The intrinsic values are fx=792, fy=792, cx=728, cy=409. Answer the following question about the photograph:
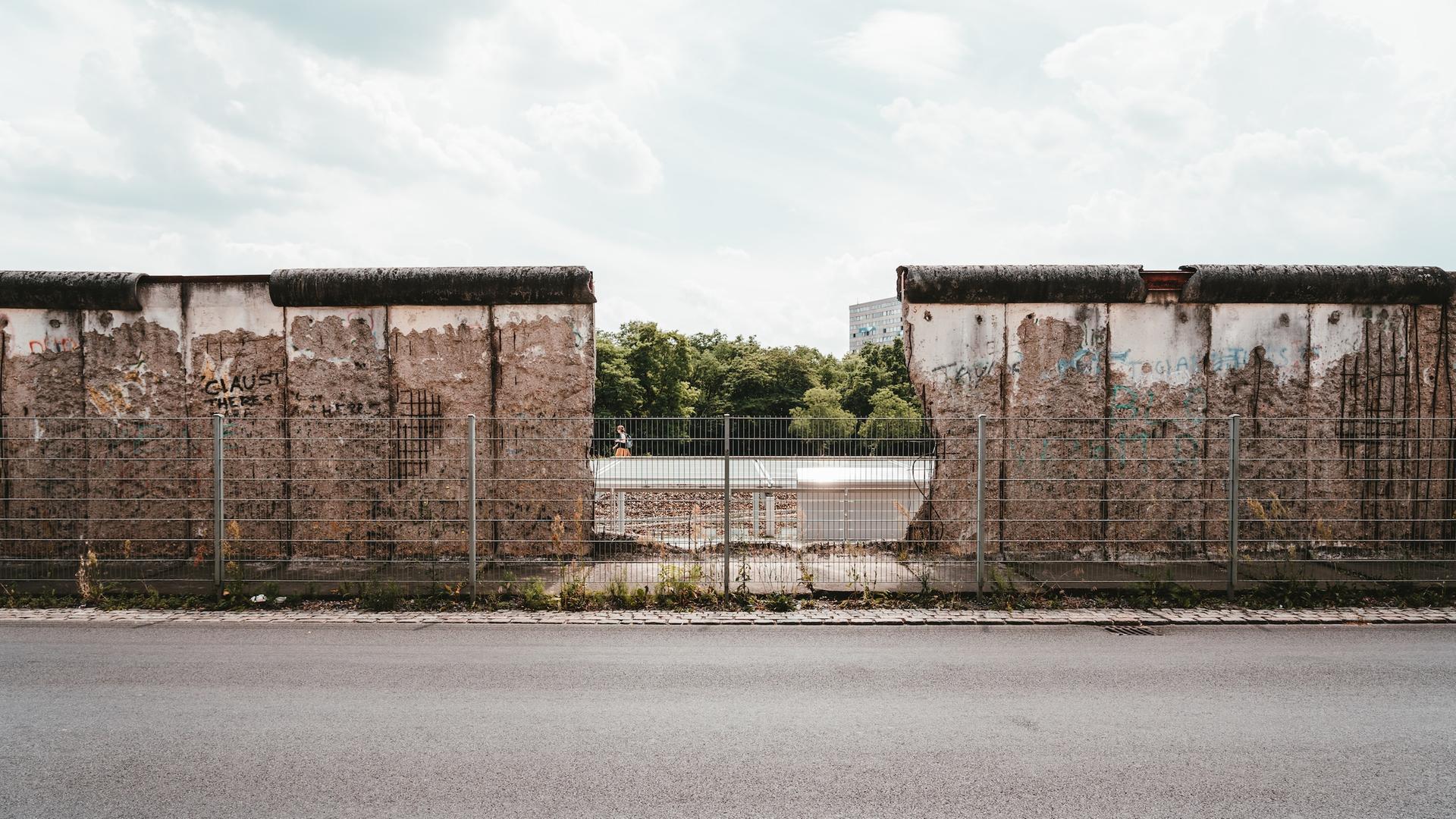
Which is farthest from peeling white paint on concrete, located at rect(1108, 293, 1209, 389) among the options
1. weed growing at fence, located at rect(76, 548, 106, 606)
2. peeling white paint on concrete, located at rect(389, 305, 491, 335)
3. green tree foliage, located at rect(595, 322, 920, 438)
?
green tree foliage, located at rect(595, 322, 920, 438)

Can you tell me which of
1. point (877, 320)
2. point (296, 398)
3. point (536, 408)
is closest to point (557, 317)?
point (536, 408)

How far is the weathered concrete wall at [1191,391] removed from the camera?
976 cm

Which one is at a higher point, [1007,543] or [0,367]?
[0,367]

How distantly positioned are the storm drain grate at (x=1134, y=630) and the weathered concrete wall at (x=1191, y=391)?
222 cm

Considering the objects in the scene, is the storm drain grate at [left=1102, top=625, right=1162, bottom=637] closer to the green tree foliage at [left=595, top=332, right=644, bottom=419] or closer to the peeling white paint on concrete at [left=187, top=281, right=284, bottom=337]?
the peeling white paint on concrete at [left=187, top=281, right=284, bottom=337]

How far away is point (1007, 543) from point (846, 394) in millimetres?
69348

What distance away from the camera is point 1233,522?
8477 mm

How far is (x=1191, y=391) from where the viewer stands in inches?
392

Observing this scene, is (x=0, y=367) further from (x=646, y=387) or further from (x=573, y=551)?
(x=646, y=387)

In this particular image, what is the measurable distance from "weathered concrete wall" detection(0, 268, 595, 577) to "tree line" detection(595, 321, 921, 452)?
5263cm

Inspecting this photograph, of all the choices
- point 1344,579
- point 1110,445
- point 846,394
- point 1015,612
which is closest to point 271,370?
point 1015,612

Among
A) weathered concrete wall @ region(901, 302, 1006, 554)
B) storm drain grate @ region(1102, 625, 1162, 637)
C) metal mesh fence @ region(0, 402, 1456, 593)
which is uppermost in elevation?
weathered concrete wall @ region(901, 302, 1006, 554)

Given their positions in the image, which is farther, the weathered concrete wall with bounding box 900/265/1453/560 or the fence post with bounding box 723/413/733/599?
the weathered concrete wall with bounding box 900/265/1453/560

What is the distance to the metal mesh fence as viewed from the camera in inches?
360
